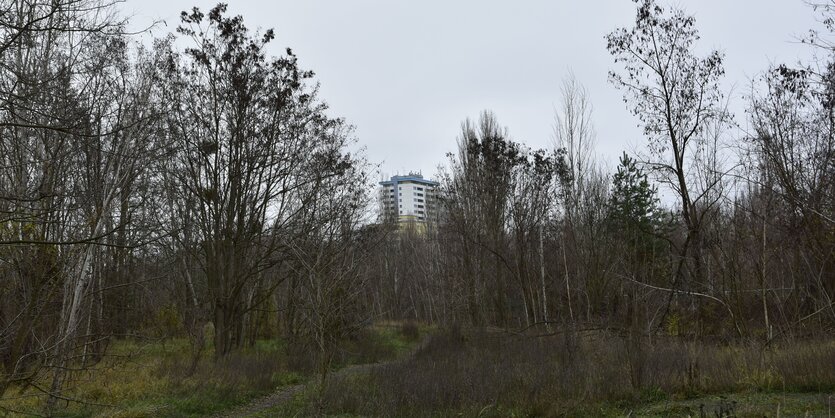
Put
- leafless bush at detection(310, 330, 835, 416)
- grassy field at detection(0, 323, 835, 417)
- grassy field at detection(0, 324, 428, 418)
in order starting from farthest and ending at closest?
grassy field at detection(0, 324, 428, 418), leafless bush at detection(310, 330, 835, 416), grassy field at detection(0, 323, 835, 417)

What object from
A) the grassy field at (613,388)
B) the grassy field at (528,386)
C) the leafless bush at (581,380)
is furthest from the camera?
the leafless bush at (581,380)

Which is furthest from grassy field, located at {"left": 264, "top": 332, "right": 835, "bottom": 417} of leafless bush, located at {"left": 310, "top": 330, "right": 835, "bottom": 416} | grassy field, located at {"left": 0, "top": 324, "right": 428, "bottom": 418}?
grassy field, located at {"left": 0, "top": 324, "right": 428, "bottom": 418}

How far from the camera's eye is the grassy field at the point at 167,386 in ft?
29.8

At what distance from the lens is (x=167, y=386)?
10.8 meters

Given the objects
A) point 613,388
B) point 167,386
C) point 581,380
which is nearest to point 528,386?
point 581,380

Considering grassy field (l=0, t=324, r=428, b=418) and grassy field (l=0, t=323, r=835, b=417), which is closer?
grassy field (l=0, t=323, r=835, b=417)

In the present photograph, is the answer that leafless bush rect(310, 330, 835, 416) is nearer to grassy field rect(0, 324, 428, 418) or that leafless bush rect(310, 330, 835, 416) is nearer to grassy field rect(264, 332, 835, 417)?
grassy field rect(264, 332, 835, 417)

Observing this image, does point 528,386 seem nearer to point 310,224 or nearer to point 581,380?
point 581,380

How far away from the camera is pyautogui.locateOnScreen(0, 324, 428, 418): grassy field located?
909 cm

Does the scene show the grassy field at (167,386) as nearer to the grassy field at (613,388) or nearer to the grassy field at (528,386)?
the grassy field at (528,386)

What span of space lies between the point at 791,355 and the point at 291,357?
39.7 feet

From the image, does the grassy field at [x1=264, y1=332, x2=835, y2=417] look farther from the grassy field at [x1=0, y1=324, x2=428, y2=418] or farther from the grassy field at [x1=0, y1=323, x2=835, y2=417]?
the grassy field at [x1=0, y1=324, x2=428, y2=418]

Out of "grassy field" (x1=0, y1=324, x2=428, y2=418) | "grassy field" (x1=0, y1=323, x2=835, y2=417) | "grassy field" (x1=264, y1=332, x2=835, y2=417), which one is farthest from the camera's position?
"grassy field" (x1=0, y1=324, x2=428, y2=418)

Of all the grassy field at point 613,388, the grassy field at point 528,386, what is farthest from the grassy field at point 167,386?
the grassy field at point 613,388
